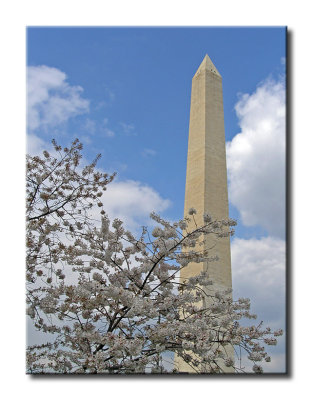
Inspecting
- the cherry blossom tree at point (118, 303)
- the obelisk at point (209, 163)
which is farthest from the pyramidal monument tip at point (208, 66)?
the cherry blossom tree at point (118, 303)

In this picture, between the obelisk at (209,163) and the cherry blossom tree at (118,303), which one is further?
the obelisk at (209,163)

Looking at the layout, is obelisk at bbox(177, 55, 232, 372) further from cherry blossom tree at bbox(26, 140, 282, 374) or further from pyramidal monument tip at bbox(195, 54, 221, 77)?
cherry blossom tree at bbox(26, 140, 282, 374)

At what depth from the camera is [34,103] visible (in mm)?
3576

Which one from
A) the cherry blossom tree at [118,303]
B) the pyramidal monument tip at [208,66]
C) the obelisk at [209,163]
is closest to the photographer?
the cherry blossom tree at [118,303]

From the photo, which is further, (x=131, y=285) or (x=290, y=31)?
(x=290, y=31)

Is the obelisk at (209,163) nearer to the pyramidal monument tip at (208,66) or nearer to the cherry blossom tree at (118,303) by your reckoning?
the pyramidal monument tip at (208,66)

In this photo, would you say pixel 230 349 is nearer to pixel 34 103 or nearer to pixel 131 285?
pixel 131 285

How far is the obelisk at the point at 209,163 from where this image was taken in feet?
19.8

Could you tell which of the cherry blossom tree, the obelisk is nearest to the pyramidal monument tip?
the obelisk

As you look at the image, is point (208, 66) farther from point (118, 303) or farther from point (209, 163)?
point (118, 303)

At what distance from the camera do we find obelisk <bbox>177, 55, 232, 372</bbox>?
6.02m
